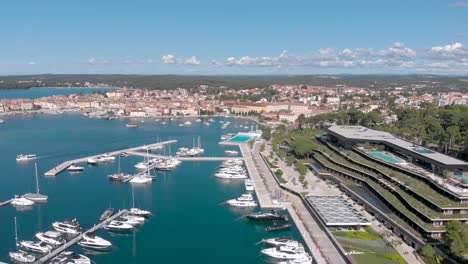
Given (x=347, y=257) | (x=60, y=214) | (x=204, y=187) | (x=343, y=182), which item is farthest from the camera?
(x=204, y=187)

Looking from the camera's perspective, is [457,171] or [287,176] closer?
[457,171]

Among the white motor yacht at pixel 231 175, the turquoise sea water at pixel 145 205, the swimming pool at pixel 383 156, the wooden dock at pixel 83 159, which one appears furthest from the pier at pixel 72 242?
the swimming pool at pixel 383 156

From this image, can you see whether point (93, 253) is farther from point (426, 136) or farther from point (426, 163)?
point (426, 136)

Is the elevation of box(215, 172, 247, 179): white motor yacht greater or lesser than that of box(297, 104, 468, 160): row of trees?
lesser

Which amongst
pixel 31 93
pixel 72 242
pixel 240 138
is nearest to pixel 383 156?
pixel 72 242

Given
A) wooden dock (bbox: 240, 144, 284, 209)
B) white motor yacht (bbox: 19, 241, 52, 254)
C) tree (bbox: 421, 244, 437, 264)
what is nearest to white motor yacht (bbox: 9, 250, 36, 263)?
white motor yacht (bbox: 19, 241, 52, 254)

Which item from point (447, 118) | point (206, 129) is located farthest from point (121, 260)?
point (206, 129)

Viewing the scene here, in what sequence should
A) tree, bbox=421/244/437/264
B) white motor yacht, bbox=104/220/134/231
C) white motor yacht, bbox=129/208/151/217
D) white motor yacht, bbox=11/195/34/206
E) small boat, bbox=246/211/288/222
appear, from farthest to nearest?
1. white motor yacht, bbox=11/195/34/206
2. white motor yacht, bbox=129/208/151/217
3. small boat, bbox=246/211/288/222
4. white motor yacht, bbox=104/220/134/231
5. tree, bbox=421/244/437/264

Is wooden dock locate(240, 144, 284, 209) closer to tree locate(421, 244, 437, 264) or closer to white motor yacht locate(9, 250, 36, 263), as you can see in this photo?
tree locate(421, 244, 437, 264)
